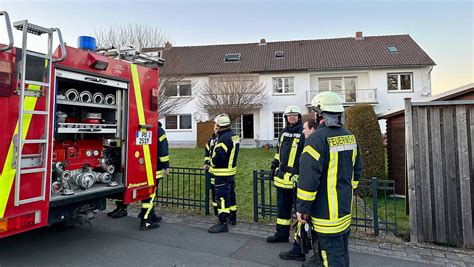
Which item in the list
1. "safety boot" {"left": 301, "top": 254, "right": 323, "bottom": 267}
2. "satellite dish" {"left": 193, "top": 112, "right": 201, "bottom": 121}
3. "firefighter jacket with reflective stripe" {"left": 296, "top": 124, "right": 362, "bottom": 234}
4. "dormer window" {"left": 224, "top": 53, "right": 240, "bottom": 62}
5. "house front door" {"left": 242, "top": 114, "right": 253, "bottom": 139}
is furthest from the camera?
"dormer window" {"left": 224, "top": 53, "right": 240, "bottom": 62}

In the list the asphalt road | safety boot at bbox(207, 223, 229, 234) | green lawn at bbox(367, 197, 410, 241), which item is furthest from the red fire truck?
green lawn at bbox(367, 197, 410, 241)

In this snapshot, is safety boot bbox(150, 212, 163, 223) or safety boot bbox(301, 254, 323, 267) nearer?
safety boot bbox(301, 254, 323, 267)

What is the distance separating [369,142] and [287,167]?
4.31m

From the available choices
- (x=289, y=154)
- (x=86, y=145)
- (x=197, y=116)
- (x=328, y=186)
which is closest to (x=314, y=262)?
(x=328, y=186)

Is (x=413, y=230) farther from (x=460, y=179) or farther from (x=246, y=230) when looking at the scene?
(x=246, y=230)

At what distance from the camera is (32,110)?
3.14 meters

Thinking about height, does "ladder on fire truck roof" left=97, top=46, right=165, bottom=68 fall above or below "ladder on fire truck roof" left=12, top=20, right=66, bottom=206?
above

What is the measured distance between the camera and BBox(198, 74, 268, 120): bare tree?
19138mm

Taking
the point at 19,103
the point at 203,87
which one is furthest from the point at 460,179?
the point at 203,87

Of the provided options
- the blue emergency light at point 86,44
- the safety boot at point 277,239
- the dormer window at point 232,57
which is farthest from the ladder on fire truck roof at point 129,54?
the dormer window at point 232,57

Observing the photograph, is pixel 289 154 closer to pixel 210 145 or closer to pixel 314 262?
pixel 314 262

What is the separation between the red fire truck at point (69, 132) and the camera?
9.82 feet

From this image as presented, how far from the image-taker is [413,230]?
4508mm

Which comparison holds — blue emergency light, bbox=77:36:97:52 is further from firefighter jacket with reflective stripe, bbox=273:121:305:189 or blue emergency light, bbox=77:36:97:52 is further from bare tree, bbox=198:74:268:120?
bare tree, bbox=198:74:268:120
